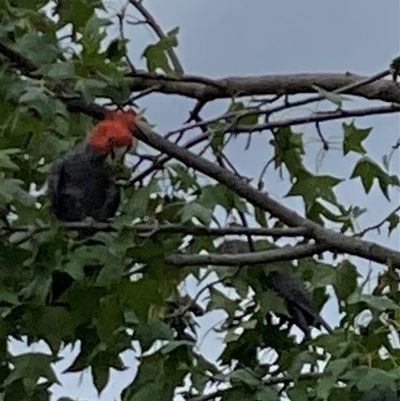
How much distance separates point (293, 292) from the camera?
2221 mm

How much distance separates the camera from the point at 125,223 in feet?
5.71

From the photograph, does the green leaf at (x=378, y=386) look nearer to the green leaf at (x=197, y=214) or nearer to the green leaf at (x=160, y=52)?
the green leaf at (x=197, y=214)

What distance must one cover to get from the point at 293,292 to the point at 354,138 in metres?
0.32

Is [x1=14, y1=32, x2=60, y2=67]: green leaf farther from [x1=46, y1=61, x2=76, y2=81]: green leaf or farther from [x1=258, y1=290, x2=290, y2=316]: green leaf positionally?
[x1=258, y1=290, x2=290, y2=316]: green leaf

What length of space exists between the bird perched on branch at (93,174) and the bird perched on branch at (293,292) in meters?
0.25

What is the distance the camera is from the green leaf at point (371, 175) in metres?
2.07

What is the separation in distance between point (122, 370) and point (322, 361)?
1.12ft

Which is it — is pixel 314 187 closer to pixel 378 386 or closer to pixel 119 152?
pixel 119 152

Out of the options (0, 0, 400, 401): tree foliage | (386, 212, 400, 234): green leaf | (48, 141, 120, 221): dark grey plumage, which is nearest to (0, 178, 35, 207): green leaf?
(0, 0, 400, 401): tree foliage

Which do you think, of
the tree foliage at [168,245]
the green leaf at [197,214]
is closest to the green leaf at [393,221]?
the tree foliage at [168,245]

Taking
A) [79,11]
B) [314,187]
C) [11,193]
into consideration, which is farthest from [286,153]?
[11,193]

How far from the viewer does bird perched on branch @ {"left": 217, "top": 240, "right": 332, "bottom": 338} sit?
220 cm

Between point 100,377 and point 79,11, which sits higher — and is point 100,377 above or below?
below

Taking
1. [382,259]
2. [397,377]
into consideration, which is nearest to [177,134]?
[382,259]
